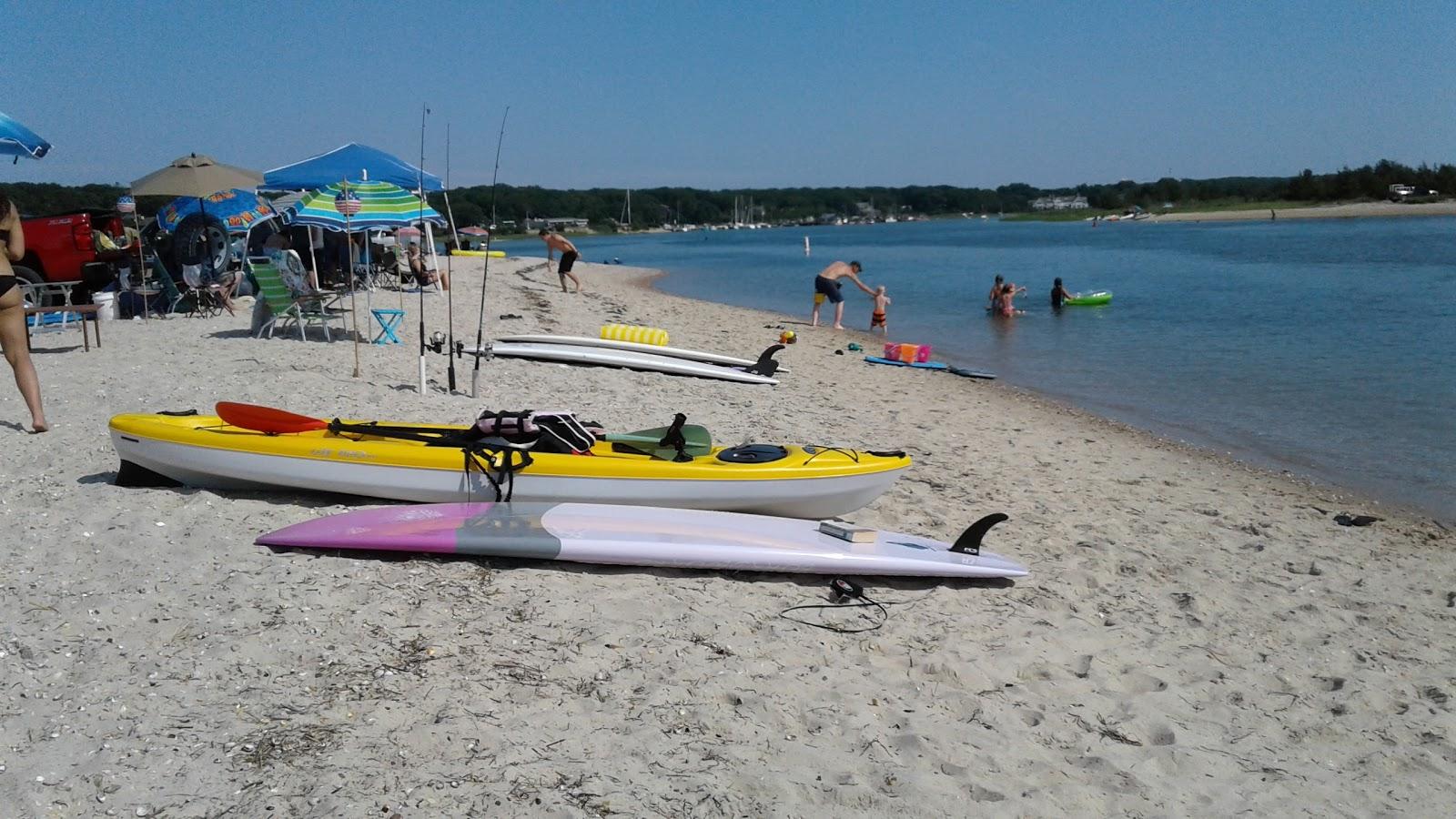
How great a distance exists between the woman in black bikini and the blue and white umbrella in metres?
2.60

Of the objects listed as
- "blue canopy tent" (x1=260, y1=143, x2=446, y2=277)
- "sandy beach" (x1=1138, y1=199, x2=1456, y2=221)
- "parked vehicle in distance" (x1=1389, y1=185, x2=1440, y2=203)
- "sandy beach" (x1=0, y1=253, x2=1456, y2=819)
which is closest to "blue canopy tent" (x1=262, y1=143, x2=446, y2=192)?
"blue canopy tent" (x1=260, y1=143, x2=446, y2=277)

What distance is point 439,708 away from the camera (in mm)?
3301

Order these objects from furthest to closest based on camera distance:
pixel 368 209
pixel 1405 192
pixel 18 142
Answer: pixel 1405 192 → pixel 368 209 → pixel 18 142

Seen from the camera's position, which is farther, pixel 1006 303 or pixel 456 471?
pixel 1006 303

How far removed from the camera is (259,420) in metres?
5.30

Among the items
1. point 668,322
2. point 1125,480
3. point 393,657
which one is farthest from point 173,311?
point 1125,480

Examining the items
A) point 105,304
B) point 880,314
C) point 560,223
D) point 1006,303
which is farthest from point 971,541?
point 560,223

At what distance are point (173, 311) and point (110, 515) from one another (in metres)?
8.78

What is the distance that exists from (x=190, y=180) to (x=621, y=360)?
7442 mm

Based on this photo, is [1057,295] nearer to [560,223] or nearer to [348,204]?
[348,204]

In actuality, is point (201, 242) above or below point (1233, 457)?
above

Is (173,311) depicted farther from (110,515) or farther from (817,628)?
(817,628)

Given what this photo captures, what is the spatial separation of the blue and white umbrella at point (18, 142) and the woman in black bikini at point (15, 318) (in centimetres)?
260

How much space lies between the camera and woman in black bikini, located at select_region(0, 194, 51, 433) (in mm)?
5934
